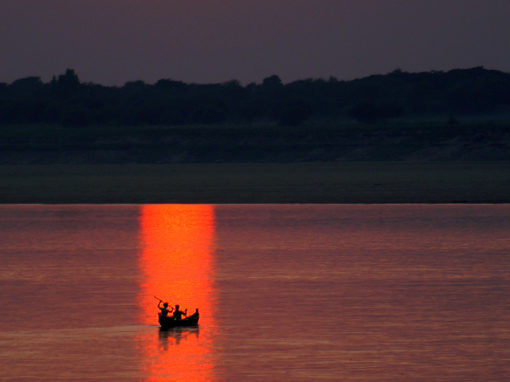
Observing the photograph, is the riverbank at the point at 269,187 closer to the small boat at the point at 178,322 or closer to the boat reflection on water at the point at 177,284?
the boat reflection on water at the point at 177,284

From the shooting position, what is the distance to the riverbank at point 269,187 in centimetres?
6359

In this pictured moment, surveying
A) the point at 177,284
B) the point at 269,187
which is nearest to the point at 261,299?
the point at 177,284

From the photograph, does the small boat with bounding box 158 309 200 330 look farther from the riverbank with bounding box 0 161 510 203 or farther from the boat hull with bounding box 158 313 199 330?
the riverbank with bounding box 0 161 510 203

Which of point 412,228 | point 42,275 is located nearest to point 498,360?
point 42,275

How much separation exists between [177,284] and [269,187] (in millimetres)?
44307

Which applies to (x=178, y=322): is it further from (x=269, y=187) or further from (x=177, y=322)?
(x=269, y=187)

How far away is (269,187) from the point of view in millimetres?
73688

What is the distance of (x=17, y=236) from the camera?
4244 centimetres

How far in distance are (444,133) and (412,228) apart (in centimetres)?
8775

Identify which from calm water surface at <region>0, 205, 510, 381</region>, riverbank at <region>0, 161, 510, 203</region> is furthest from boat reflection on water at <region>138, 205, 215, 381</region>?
riverbank at <region>0, 161, 510, 203</region>

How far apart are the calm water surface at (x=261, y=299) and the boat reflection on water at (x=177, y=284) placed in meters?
0.05

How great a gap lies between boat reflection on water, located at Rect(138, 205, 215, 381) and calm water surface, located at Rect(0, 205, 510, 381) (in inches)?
2.0

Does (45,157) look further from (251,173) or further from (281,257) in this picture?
(281,257)

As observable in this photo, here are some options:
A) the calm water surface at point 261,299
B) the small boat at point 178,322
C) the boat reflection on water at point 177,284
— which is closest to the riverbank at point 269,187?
the boat reflection on water at point 177,284
